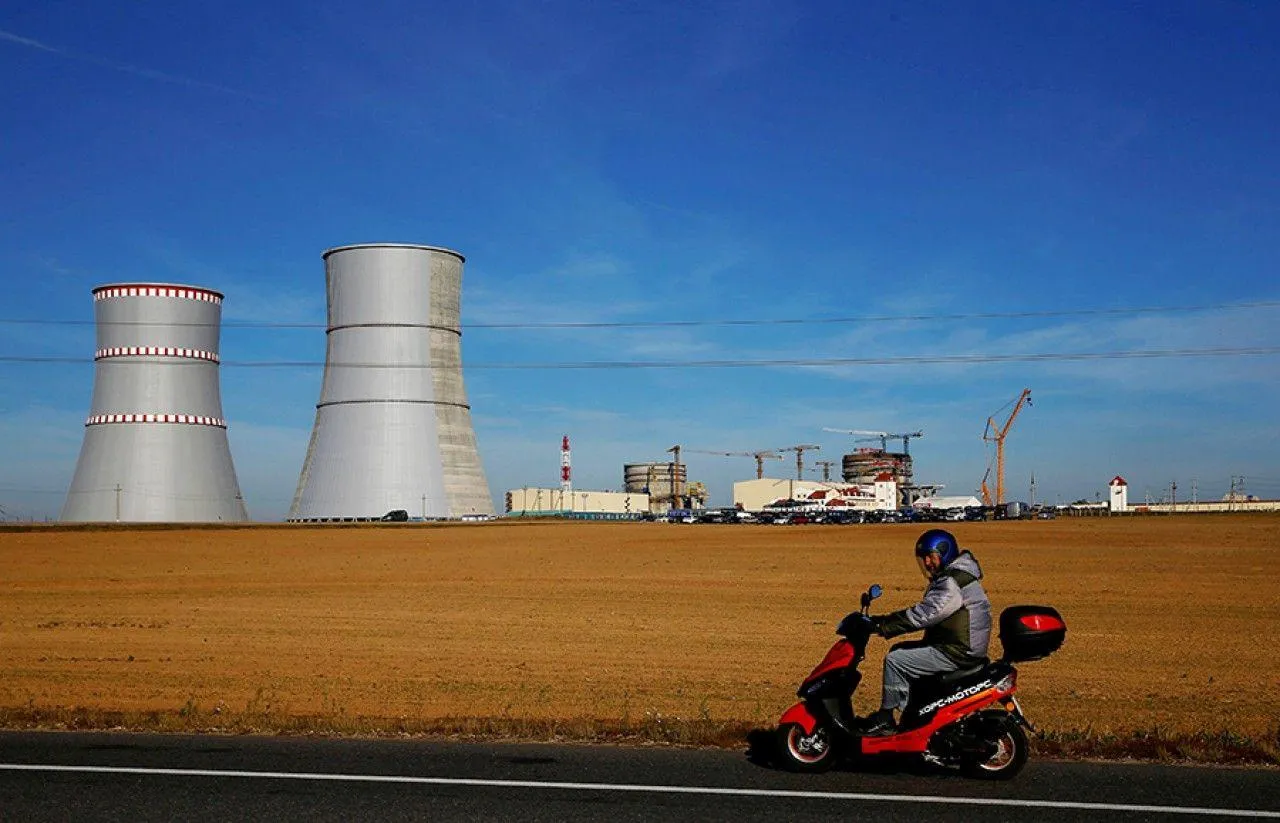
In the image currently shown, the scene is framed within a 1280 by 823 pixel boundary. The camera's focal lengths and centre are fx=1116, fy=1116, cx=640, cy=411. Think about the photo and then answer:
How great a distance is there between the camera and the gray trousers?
7.18 metres

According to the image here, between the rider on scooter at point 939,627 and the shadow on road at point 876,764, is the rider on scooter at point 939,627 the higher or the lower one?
the higher one

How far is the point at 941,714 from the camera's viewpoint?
278 inches

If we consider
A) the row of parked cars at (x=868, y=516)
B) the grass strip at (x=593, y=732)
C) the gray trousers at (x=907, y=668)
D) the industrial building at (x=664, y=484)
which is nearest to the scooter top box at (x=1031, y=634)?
the gray trousers at (x=907, y=668)

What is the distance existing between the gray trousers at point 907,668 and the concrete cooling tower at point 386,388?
2183 inches

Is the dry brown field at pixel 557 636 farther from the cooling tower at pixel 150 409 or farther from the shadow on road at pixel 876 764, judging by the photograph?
the cooling tower at pixel 150 409

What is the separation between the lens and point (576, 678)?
1388cm

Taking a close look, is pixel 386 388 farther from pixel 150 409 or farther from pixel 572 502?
pixel 572 502

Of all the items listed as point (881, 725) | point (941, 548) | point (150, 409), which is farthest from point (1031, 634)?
point (150, 409)

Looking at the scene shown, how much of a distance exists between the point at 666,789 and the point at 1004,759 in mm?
2160

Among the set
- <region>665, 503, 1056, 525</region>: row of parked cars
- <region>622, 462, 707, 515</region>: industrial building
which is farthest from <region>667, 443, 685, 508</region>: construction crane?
<region>665, 503, 1056, 525</region>: row of parked cars

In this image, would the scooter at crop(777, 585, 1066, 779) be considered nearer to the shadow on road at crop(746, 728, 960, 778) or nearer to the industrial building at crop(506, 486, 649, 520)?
the shadow on road at crop(746, 728, 960, 778)

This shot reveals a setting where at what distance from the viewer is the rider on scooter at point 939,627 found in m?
7.12

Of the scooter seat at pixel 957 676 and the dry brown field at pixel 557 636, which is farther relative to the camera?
the dry brown field at pixel 557 636

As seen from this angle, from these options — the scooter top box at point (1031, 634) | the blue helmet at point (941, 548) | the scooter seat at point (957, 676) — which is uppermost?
the blue helmet at point (941, 548)
